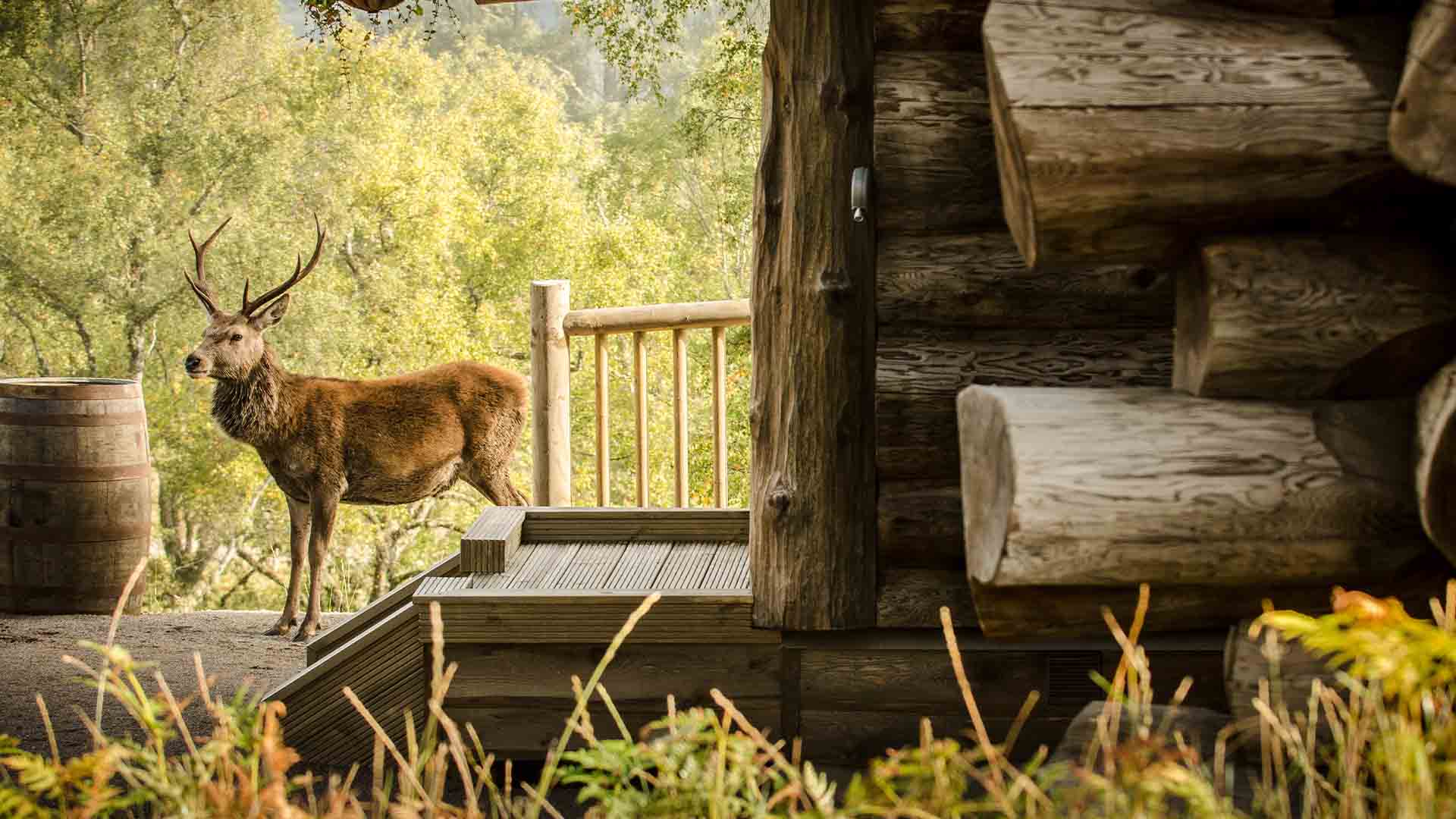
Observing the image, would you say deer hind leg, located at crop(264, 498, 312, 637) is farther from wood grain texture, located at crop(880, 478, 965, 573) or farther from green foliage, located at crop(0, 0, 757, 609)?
green foliage, located at crop(0, 0, 757, 609)

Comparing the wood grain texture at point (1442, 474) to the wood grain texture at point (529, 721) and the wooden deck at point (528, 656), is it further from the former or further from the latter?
the wood grain texture at point (529, 721)

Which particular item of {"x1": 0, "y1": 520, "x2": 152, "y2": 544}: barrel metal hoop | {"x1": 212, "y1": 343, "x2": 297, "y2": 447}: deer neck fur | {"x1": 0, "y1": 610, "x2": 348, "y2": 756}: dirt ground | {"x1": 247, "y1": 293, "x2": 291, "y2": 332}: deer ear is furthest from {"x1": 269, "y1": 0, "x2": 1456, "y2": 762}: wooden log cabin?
{"x1": 0, "y1": 520, "x2": 152, "y2": 544}: barrel metal hoop

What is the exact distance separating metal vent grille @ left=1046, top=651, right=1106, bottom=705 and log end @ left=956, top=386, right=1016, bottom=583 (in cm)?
90

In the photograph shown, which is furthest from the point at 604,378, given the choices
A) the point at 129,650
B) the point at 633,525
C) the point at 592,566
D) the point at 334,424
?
the point at 129,650

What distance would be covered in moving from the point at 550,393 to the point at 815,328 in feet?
8.55

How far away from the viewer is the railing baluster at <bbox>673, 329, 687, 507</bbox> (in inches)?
202

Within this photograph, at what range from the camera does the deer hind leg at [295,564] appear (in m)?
5.89

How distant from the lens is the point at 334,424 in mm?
6000

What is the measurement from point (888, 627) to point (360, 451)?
141 inches

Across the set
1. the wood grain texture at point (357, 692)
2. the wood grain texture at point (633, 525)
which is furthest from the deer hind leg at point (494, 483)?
the wood grain texture at point (357, 692)

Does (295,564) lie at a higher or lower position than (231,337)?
lower

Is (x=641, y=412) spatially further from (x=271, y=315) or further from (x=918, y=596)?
(x=918, y=596)

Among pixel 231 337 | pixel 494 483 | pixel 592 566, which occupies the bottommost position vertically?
pixel 494 483

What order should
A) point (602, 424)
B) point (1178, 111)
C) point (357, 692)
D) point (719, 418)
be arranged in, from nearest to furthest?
point (1178, 111) < point (357, 692) < point (719, 418) < point (602, 424)
